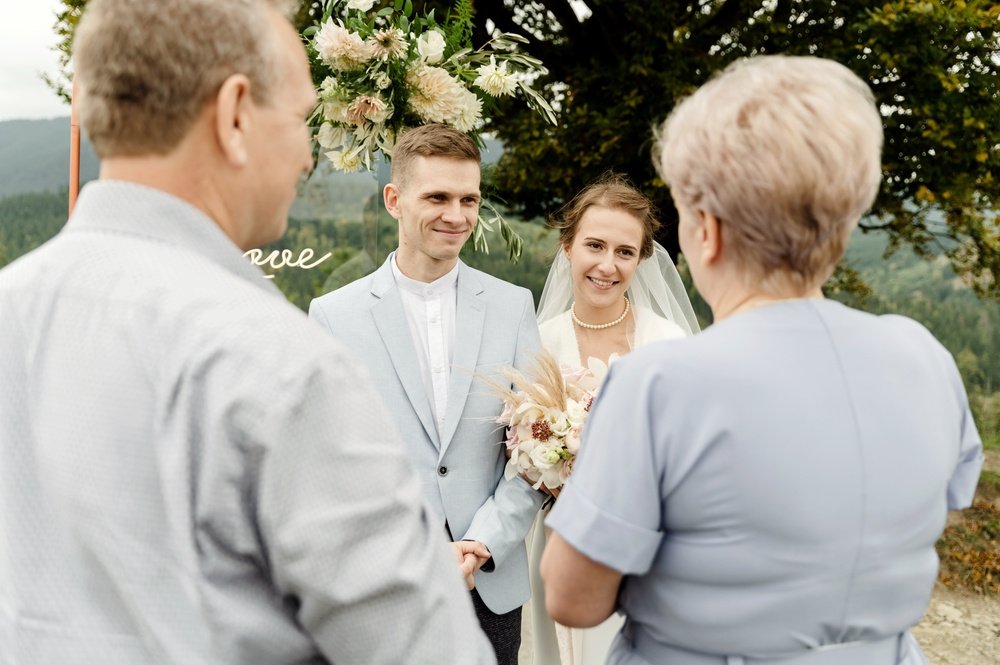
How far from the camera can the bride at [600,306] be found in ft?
12.2

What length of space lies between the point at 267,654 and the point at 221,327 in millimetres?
446

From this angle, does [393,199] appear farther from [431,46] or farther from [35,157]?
[35,157]

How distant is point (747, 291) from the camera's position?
5.11 ft

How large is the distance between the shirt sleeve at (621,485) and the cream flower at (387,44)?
99.0 inches

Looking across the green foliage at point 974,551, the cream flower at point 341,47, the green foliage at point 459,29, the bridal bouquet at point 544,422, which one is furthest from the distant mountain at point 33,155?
the green foliage at point 974,551

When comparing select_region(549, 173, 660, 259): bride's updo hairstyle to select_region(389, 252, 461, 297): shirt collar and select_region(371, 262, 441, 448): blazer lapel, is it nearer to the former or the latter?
select_region(389, 252, 461, 297): shirt collar

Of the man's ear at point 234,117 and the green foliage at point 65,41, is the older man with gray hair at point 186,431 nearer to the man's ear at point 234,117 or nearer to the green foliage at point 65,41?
the man's ear at point 234,117

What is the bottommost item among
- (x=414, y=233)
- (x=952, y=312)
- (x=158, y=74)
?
(x=952, y=312)

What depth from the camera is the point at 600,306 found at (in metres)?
3.88

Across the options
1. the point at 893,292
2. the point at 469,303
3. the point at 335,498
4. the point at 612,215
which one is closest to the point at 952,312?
the point at 893,292

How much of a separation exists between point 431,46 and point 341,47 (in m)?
0.37

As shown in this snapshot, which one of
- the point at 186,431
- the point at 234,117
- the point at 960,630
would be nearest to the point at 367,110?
the point at 234,117

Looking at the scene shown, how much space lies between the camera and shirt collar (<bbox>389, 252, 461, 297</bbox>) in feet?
11.1

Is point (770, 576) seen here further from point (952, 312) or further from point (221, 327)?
point (952, 312)
